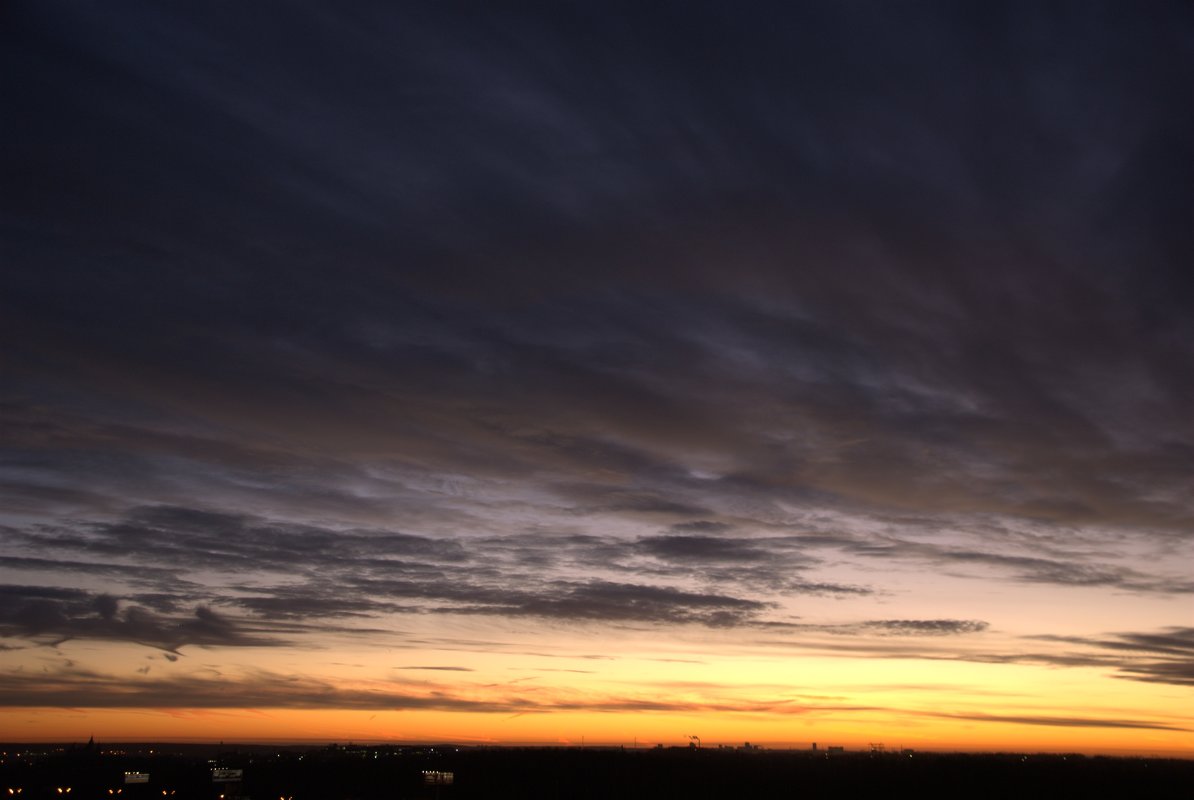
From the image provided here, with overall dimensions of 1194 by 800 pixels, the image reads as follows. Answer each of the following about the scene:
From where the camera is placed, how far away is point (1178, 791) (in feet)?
497

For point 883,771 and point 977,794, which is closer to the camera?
point 977,794

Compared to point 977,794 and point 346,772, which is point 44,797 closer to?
point 346,772

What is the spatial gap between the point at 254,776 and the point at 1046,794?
138740 mm

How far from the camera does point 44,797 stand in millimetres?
112812

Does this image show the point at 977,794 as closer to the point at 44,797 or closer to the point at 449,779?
the point at 449,779

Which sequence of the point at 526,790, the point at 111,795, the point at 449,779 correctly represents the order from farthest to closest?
the point at 526,790 → the point at 111,795 → the point at 449,779

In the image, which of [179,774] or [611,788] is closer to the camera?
[611,788]

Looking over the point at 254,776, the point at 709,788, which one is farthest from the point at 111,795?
the point at 709,788

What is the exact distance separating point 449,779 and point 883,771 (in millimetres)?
122994

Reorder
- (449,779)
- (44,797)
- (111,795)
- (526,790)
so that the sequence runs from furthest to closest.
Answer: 1. (526,790)
2. (111,795)
3. (44,797)
4. (449,779)

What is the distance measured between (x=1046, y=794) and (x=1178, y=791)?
63.3 feet

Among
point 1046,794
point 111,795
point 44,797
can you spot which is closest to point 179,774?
point 111,795

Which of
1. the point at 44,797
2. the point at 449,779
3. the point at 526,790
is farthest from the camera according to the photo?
the point at 526,790

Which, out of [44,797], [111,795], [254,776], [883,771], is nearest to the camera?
[44,797]
